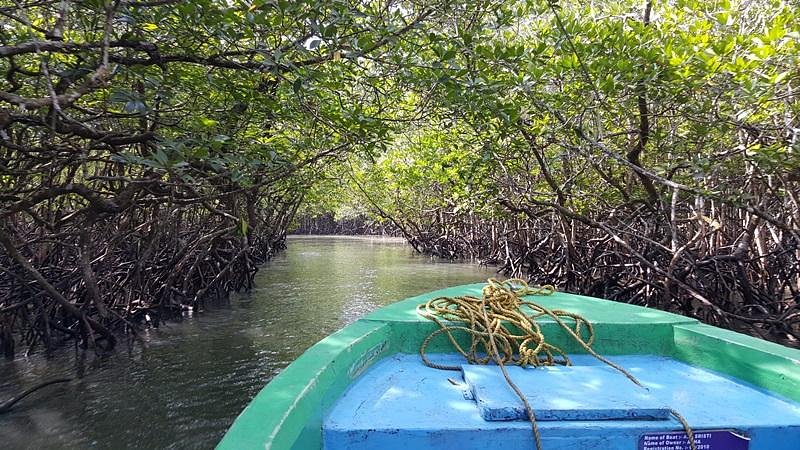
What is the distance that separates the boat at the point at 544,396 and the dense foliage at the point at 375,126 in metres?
1.30

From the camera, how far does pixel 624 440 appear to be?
1718 millimetres

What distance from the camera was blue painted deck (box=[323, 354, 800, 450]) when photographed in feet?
5.67

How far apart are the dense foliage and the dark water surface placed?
51 centimetres

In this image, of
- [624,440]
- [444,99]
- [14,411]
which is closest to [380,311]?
[624,440]

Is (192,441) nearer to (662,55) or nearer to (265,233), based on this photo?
(662,55)

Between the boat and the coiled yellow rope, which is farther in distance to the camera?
the coiled yellow rope

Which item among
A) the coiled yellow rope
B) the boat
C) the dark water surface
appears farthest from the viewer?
the dark water surface

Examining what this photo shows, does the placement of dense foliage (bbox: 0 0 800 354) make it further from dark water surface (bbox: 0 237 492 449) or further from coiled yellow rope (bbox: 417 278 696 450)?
coiled yellow rope (bbox: 417 278 696 450)

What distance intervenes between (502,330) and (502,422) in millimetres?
826

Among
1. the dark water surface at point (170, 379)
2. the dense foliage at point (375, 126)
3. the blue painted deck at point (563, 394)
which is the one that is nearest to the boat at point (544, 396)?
the blue painted deck at point (563, 394)

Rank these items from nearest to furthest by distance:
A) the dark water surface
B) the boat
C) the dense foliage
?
1. the boat
2. the dense foliage
3. the dark water surface

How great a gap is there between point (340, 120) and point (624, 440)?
311 cm

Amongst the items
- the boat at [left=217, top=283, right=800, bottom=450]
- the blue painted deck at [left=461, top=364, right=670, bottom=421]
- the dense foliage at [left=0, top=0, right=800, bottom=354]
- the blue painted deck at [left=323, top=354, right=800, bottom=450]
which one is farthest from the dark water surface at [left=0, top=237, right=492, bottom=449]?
the blue painted deck at [left=461, top=364, right=670, bottom=421]

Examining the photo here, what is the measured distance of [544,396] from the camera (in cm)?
191
